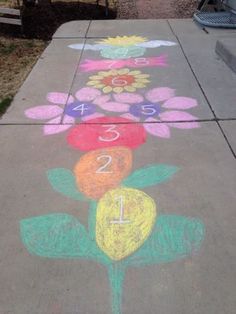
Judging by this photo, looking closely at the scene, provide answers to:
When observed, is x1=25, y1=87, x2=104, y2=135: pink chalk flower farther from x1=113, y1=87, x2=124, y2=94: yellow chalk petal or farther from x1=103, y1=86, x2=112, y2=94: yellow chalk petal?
x1=113, y1=87, x2=124, y2=94: yellow chalk petal

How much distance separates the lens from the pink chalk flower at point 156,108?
374 centimetres

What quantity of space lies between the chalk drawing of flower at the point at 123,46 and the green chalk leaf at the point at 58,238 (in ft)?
12.2

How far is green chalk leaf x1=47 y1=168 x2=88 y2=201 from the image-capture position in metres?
2.82

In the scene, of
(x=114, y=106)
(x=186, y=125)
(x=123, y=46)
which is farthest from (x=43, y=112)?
(x=123, y=46)

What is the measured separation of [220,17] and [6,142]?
5.56m

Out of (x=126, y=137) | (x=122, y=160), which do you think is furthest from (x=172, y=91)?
(x=122, y=160)

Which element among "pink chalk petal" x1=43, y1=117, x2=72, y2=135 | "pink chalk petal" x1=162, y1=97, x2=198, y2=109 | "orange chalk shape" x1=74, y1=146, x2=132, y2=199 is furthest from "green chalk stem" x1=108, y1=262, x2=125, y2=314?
"pink chalk petal" x1=162, y1=97, x2=198, y2=109

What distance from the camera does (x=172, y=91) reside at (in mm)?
4523

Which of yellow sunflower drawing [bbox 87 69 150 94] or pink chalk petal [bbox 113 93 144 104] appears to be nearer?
pink chalk petal [bbox 113 93 144 104]

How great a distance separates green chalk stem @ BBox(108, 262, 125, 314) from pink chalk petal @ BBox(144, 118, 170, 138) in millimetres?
1620

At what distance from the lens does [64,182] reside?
9.73ft

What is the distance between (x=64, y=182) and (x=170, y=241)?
99 centimetres

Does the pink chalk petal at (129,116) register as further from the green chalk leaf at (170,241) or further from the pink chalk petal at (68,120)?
the green chalk leaf at (170,241)

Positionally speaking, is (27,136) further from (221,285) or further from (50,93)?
(221,285)
